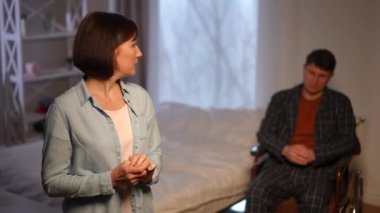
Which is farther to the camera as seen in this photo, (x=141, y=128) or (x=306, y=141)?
(x=306, y=141)

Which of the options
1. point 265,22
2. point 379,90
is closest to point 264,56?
point 265,22

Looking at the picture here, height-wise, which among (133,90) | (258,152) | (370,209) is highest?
(133,90)

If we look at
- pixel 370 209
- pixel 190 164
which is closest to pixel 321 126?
pixel 190 164

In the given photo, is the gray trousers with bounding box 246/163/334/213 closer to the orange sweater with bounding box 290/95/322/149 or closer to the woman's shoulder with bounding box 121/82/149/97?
the orange sweater with bounding box 290/95/322/149

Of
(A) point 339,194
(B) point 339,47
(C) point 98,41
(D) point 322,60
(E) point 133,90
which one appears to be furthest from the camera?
(B) point 339,47

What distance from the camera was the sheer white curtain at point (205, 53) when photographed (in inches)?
143

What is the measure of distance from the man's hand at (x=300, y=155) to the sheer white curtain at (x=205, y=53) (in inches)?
40.2

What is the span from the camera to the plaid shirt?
8.65ft

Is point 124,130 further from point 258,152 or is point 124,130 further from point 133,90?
point 258,152

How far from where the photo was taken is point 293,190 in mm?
2582

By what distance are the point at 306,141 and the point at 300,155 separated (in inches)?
6.5

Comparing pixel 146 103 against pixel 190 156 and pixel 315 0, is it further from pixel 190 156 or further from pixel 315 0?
pixel 315 0

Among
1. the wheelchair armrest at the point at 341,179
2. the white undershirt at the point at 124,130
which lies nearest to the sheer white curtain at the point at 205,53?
the wheelchair armrest at the point at 341,179

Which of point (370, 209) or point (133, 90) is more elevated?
point (133, 90)
